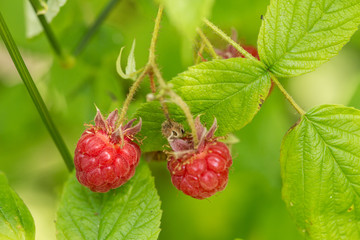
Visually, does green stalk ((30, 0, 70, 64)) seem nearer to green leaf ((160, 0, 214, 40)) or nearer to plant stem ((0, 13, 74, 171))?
plant stem ((0, 13, 74, 171))

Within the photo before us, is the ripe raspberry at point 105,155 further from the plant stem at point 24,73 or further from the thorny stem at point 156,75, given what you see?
the plant stem at point 24,73

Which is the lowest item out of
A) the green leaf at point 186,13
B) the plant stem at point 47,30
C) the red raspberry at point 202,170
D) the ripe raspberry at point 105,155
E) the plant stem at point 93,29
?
the red raspberry at point 202,170

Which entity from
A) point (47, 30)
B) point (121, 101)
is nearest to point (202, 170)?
point (47, 30)

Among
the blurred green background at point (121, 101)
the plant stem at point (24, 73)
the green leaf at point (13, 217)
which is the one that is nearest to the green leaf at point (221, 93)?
the plant stem at point (24, 73)

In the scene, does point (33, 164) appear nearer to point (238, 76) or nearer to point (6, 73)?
point (6, 73)

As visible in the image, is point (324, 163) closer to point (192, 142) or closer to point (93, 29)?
point (192, 142)
